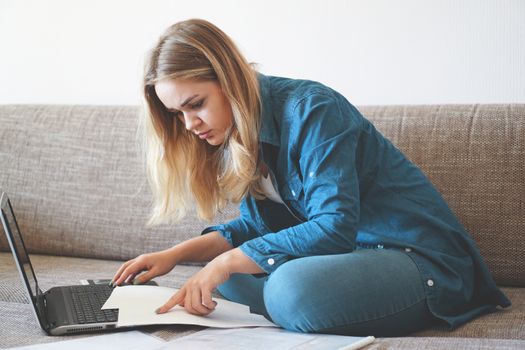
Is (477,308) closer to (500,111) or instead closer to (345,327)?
(345,327)

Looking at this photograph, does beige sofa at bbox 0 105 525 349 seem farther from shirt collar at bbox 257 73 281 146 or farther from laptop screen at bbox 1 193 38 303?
shirt collar at bbox 257 73 281 146

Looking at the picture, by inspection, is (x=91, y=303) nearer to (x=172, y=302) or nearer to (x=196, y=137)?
(x=172, y=302)

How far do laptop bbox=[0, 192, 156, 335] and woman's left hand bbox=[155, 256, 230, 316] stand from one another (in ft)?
0.38

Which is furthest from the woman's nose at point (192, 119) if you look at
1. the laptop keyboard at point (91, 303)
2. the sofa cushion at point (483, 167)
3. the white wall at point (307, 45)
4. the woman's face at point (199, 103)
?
the sofa cushion at point (483, 167)

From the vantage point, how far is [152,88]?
155cm

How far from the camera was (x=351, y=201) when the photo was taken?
4.36 feet

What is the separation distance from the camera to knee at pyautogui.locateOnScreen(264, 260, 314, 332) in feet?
4.09

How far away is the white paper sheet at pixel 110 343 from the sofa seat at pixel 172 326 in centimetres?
4

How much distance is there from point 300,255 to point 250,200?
0.31 m

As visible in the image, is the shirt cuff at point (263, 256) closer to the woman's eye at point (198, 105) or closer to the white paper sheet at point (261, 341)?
the white paper sheet at point (261, 341)

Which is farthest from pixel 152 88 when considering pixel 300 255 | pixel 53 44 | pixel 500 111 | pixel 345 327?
pixel 53 44

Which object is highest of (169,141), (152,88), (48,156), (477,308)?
(152,88)

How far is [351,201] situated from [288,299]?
8.5 inches

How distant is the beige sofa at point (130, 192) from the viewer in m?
1.44
